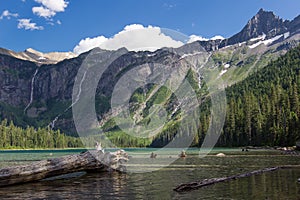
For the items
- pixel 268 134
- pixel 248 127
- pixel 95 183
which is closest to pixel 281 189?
pixel 95 183

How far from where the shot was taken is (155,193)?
25000mm

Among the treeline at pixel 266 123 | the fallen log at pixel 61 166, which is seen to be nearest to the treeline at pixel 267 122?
the treeline at pixel 266 123

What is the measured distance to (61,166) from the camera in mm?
34688

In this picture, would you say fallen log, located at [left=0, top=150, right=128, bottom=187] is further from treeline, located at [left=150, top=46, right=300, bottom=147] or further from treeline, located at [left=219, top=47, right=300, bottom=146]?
treeline, located at [left=219, top=47, right=300, bottom=146]

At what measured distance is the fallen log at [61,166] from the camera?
30.6m

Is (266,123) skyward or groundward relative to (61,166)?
skyward

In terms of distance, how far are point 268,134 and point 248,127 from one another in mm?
20860

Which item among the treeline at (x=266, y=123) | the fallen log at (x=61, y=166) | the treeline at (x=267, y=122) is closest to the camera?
the fallen log at (x=61, y=166)

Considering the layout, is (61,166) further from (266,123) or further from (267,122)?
(266,123)

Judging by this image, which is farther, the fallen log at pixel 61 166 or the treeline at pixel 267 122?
the treeline at pixel 267 122

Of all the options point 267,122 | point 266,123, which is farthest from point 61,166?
point 266,123

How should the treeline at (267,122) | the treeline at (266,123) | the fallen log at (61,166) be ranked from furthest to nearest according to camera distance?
the treeline at (266,123)
the treeline at (267,122)
the fallen log at (61,166)

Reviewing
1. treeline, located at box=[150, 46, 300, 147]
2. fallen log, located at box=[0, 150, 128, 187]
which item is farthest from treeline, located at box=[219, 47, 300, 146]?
fallen log, located at box=[0, 150, 128, 187]

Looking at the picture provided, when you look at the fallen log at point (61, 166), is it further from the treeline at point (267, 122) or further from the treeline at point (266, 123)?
the treeline at point (267, 122)
